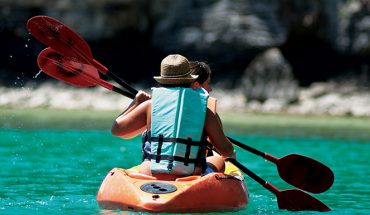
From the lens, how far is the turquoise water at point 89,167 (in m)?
7.29

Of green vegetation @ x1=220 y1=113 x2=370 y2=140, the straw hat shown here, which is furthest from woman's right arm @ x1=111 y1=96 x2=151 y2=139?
green vegetation @ x1=220 y1=113 x2=370 y2=140

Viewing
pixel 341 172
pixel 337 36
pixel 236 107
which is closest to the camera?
pixel 341 172

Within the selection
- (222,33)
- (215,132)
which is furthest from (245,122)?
(215,132)

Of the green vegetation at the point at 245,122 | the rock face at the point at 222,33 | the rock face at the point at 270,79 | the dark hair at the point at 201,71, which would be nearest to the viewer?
the dark hair at the point at 201,71

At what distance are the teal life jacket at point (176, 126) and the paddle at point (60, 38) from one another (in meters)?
1.26

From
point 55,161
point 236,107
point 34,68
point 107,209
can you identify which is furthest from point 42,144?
point 34,68

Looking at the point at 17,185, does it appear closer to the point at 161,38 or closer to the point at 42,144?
the point at 42,144

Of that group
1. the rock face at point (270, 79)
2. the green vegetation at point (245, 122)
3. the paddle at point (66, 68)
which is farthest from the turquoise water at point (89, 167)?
the rock face at point (270, 79)

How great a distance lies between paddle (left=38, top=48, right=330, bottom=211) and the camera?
7159 mm

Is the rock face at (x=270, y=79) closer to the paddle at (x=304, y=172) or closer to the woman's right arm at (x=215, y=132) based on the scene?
the paddle at (x=304, y=172)

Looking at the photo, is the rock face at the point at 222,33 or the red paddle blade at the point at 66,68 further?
the rock face at the point at 222,33

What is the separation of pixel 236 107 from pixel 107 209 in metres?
15.7

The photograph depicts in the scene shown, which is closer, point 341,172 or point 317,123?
point 341,172

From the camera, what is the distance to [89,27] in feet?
78.2
